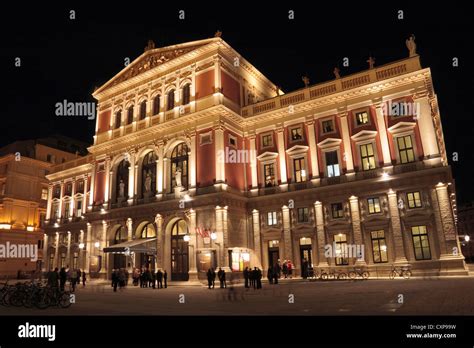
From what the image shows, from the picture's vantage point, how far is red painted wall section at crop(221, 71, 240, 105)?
34.4 metres

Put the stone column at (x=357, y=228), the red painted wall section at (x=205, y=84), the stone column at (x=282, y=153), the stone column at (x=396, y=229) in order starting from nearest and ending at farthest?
1. the stone column at (x=396, y=229)
2. the stone column at (x=357, y=228)
3. the stone column at (x=282, y=153)
4. the red painted wall section at (x=205, y=84)

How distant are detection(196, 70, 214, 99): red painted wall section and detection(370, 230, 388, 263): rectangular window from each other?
1819 cm

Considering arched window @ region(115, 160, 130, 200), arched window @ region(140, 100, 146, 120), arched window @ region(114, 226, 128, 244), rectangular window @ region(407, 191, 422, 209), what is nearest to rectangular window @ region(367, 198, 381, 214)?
rectangular window @ region(407, 191, 422, 209)

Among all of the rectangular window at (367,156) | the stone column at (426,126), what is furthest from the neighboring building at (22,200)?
the stone column at (426,126)

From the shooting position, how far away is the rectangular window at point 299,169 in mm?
31516

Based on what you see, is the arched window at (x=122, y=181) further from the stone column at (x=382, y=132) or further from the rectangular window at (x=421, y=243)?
the rectangular window at (x=421, y=243)

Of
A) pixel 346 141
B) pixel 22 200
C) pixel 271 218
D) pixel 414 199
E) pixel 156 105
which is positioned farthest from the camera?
pixel 22 200

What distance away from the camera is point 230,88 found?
35.3 metres

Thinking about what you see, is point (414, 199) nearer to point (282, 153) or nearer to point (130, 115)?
point (282, 153)

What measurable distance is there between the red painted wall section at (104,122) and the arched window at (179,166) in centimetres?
1119

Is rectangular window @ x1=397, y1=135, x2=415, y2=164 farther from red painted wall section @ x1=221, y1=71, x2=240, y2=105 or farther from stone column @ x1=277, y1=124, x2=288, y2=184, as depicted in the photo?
red painted wall section @ x1=221, y1=71, x2=240, y2=105

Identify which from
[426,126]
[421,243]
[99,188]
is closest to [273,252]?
[421,243]

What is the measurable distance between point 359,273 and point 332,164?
28.8 ft
